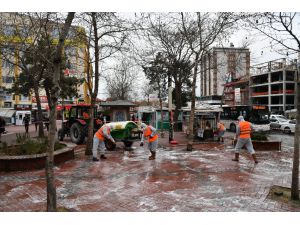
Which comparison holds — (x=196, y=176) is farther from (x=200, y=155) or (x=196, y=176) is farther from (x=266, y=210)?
(x=200, y=155)

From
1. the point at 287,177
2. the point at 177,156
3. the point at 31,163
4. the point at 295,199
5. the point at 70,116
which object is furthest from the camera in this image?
the point at 70,116

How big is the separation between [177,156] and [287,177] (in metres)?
4.42

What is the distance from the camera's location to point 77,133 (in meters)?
15.2

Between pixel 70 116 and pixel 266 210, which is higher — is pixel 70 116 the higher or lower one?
the higher one

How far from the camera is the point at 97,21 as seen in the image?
10.1 metres

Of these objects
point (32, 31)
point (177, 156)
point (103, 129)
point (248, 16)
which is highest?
point (32, 31)

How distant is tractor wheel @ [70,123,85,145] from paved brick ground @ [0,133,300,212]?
4589mm

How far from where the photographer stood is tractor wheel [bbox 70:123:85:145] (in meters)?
14.8

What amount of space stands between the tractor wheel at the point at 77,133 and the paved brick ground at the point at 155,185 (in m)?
4.59

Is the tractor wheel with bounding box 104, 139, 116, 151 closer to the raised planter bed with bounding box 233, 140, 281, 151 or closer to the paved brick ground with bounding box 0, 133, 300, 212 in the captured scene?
the paved brick ground with bounding box 0, 133, 300, 212

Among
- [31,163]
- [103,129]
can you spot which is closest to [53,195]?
[31,163]

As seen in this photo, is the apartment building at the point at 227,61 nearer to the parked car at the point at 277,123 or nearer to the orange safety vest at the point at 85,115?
the parked car at the point at 277,123

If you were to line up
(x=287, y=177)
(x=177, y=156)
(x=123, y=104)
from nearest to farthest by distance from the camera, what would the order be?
1. (x=287, y=177)
2. (x=177, y=156)
3. (x=123, y=104)

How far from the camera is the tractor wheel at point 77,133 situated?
581 inches
